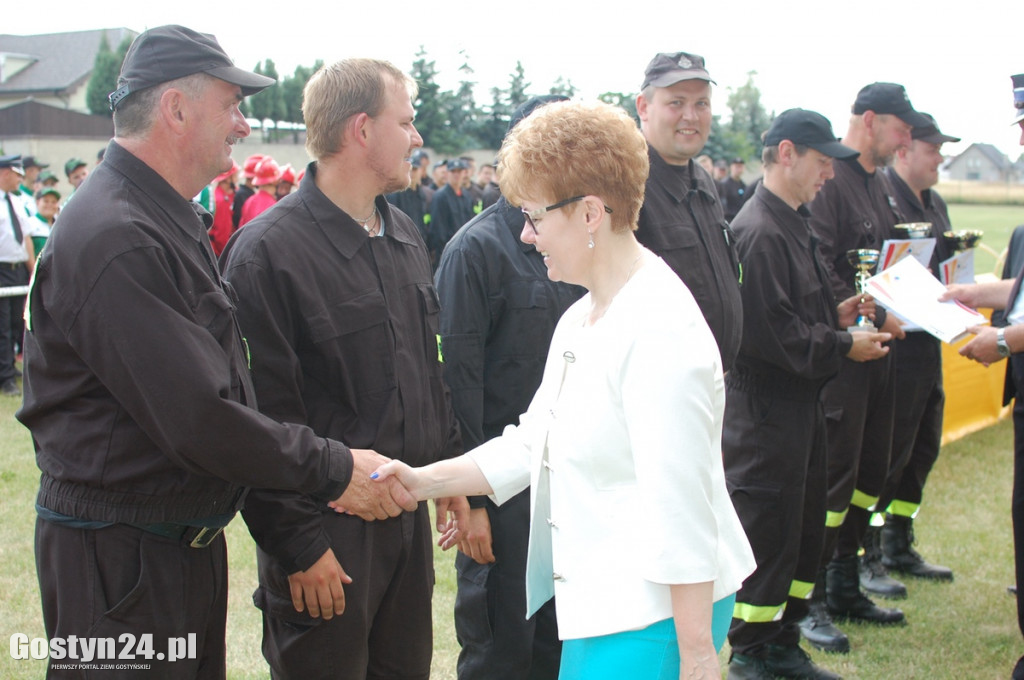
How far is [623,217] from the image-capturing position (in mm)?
2312

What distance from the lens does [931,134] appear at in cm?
576

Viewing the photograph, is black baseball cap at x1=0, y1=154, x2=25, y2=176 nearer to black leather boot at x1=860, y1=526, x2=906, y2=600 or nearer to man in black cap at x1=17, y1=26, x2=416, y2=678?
man in black cap at x1=17, y1=26, x2=416, y2=678

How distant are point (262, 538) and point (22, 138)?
117 ft

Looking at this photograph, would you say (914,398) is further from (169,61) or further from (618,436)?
(169,61)

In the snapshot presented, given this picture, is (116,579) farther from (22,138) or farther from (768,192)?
(22,138)

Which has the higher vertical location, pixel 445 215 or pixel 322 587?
pixel 445 215

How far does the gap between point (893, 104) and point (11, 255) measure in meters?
9.58

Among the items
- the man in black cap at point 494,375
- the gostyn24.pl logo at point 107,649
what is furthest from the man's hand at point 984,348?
the gostyn24.pl logo at point 107,649

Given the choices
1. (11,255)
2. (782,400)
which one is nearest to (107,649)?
(782,400)

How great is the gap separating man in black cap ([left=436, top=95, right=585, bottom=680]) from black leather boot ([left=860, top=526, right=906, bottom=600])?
9.72ft

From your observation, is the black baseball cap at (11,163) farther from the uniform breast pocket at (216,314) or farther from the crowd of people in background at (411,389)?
the uniform breast pocket at (216,314)

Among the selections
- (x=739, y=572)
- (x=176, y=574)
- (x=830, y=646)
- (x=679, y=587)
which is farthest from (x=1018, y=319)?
(x=176, y=574)

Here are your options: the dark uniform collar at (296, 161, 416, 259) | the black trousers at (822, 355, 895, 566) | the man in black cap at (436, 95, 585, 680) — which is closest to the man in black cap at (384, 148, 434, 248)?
the black trousers at (822, 355, 895, 566)

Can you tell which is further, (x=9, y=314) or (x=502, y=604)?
(x=9, y=314)
